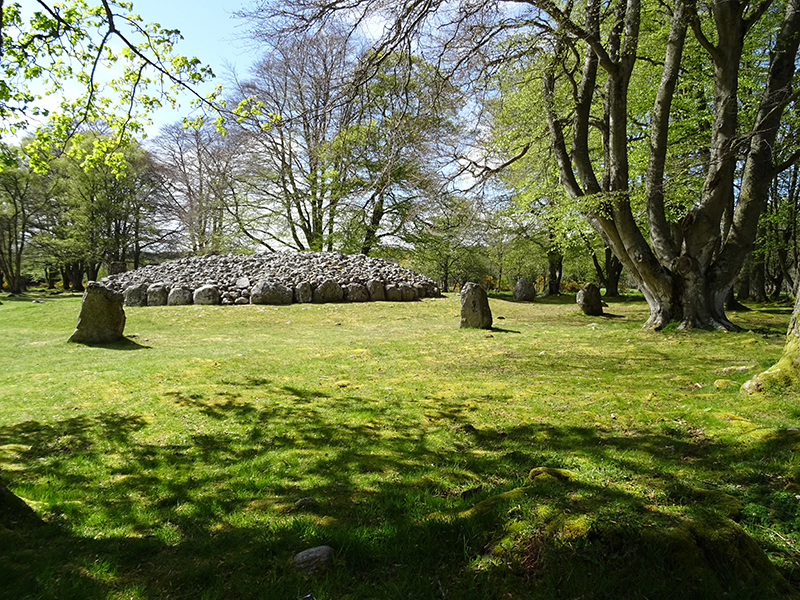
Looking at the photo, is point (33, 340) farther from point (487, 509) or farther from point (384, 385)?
point (487, 509)

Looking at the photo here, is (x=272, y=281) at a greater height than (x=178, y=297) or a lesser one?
greater

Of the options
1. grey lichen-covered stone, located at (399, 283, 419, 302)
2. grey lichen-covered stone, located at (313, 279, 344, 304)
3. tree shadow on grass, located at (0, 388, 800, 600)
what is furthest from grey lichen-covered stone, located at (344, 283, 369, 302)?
tree shadow on grass, located at (0, 388, 800, 600)

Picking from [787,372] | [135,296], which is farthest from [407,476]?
[135,296]

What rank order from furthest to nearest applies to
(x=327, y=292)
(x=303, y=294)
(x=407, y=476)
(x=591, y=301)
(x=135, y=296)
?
(x=327, y=292) → (x=303, y=294) → (x=135, y=296) → (x=591, y=301) → (x=407, y=476)

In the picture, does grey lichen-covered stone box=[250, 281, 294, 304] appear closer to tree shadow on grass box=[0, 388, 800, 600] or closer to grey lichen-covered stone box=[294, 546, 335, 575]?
tree shadow on grass box=[0, 388, 800, 600]

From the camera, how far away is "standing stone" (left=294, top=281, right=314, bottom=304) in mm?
20859

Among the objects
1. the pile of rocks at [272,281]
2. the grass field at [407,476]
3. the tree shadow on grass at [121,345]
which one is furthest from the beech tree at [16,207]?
the grass field at [407,476]

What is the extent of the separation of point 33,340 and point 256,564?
13.6 meters

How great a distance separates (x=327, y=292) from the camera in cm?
2105

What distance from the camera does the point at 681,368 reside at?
24.2 ft

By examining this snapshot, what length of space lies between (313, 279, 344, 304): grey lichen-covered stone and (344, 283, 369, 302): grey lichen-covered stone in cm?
45

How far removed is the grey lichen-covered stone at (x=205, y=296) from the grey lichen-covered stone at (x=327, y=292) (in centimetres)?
459

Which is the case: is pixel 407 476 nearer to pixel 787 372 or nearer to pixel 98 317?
pixel 787 372

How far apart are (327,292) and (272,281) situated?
8.88 ft
